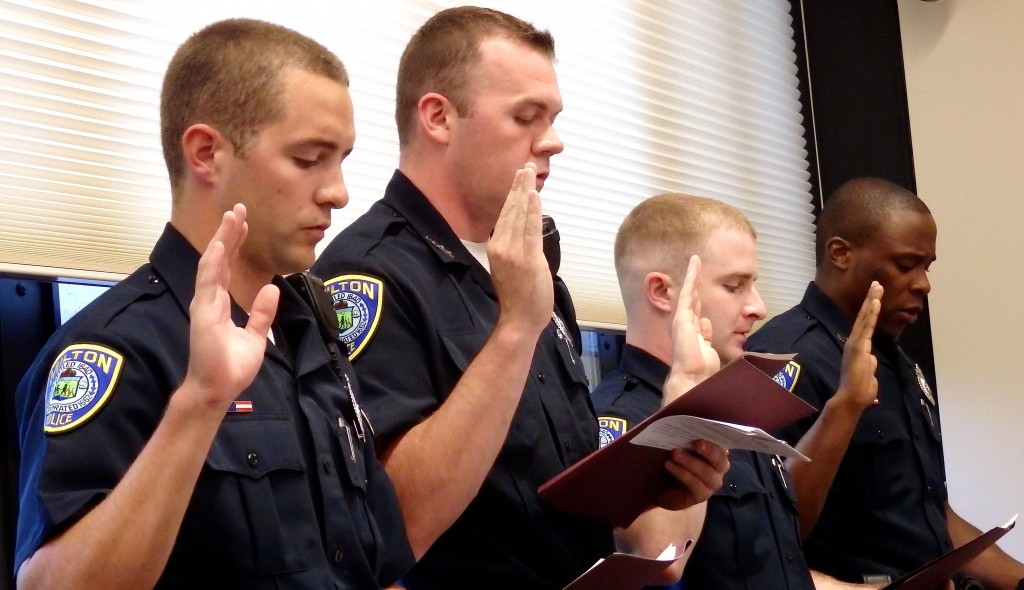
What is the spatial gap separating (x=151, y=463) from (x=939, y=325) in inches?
155

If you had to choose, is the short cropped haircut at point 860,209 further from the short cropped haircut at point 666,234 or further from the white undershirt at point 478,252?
the white undershirt at point 478,252

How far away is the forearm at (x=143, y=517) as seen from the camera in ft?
4.25

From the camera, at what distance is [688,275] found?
7.38ft

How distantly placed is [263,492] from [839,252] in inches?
94.7

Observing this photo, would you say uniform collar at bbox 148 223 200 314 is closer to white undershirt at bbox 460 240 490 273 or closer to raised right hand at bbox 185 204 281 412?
raised right hand at bbox 185 204 281 412

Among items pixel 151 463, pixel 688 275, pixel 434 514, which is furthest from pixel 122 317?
pixel 688 275

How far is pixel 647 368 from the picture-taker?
2.54 m

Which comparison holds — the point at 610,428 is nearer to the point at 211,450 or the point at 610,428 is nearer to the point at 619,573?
the point at 619,573

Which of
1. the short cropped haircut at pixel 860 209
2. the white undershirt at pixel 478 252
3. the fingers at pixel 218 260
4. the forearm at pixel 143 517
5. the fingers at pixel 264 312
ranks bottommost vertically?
the forearm at pixel 143 517

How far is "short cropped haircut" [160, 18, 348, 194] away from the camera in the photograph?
5.30 ft

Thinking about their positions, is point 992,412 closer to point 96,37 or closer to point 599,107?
point 599,107

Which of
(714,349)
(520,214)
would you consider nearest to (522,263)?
(520,214)

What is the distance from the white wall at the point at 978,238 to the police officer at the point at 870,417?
3.18 ft

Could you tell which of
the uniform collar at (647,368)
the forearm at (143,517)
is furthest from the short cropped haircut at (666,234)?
the forearm at (143,517)
